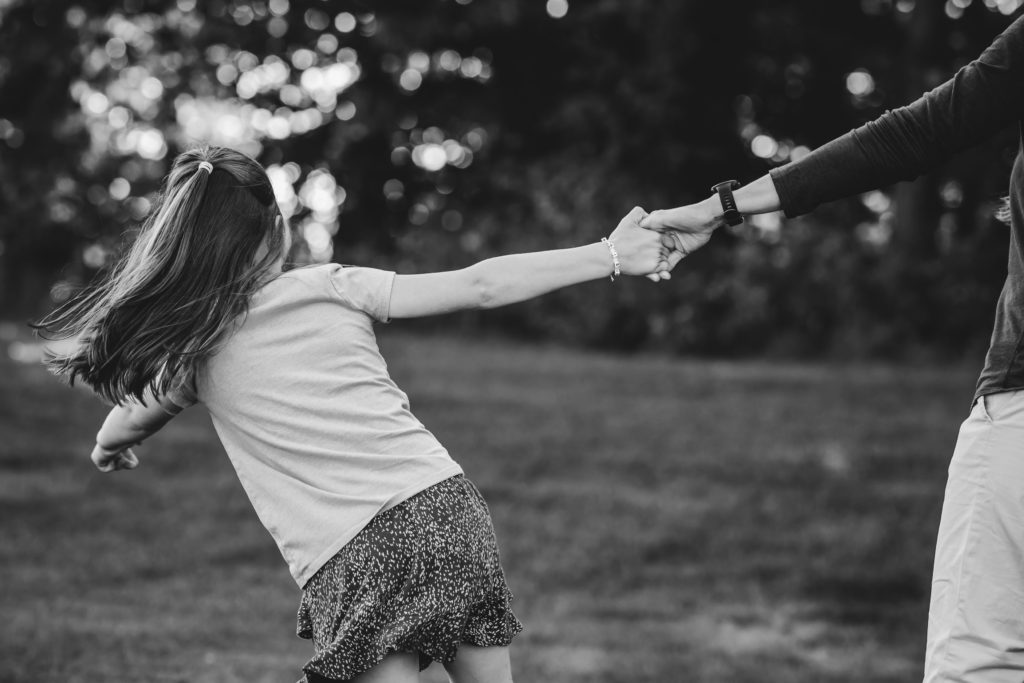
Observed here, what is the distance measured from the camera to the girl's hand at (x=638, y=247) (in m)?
2.91

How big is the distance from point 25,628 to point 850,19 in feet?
42.6

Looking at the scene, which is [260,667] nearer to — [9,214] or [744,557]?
[744,557]

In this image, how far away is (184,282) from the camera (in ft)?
8.51

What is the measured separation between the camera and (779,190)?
2738 millimetres

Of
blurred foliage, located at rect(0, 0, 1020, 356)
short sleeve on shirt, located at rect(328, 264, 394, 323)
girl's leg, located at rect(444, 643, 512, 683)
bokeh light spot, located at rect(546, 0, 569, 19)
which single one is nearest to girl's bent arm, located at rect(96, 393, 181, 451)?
short sleeve on shirt, located at rect(328, 264, 394, 323)

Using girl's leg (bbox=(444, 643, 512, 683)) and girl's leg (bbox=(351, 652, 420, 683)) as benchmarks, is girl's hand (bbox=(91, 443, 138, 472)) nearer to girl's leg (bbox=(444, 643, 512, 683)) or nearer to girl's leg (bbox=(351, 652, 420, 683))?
girl's leg (bbox=(351, 652, 420, 683))

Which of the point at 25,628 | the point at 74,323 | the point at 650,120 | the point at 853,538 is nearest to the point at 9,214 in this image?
the point at 650,120

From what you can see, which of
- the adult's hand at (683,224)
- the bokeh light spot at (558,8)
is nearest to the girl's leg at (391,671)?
the adult's hand at (683,224)

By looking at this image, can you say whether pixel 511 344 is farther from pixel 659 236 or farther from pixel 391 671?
pixel 391 671

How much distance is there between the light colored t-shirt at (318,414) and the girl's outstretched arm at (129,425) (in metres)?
0.24

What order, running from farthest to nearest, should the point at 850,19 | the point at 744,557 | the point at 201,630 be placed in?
the point at 850,19 < the point at 744,557 < the point at 201,630

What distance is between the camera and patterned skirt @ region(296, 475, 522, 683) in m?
2.47

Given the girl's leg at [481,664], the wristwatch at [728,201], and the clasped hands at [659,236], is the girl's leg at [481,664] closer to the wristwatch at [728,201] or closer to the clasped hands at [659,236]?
the clasped hands at [659,236]

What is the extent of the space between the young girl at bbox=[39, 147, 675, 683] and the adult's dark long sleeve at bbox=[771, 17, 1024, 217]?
610 millimetres
